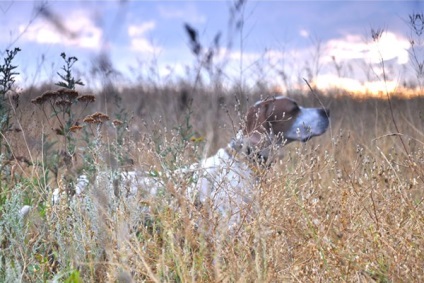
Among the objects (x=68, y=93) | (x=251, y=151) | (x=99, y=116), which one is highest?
(x=68, y=93)

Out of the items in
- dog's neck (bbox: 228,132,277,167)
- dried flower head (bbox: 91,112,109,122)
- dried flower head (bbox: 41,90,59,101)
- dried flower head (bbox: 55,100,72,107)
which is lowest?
dog's neck (bbox: 228,132,277,167)

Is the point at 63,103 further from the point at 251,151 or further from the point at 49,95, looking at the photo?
the point at 251,151

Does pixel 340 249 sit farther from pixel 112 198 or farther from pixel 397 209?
pixel 112 198

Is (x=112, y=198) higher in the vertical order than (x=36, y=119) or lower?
lower

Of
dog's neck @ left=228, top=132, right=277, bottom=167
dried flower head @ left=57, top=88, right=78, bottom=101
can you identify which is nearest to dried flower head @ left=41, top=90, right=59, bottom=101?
dried flower head @ left=57, top=88, right=78, bottom=101

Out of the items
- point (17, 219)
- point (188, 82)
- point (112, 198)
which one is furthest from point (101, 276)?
point (188, 82)

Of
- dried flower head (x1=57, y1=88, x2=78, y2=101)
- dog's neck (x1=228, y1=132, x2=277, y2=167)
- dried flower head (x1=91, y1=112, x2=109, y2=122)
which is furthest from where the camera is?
dried flower head (x1=57, y1=88, x2=78, y2=101)

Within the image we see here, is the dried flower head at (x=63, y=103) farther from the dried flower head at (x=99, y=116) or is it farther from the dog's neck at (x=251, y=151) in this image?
the dog's neck at (x=251, y=151)

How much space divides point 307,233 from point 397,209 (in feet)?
1.23

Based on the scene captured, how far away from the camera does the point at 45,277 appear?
243 cm

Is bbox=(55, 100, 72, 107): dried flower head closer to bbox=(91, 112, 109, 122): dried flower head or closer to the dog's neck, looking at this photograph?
bbox=(91, 112, 109, 122): dried flower head

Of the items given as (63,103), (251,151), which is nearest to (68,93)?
(63,103)

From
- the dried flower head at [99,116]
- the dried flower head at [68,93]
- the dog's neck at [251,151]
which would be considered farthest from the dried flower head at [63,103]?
the dog's neck at [251,151]

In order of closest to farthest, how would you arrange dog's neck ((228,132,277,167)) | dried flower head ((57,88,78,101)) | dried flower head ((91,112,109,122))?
dog's neck ((228,132,277,167))
dried flower head ((91,112,109,122))
dried flower head ((57,88,78,101))
